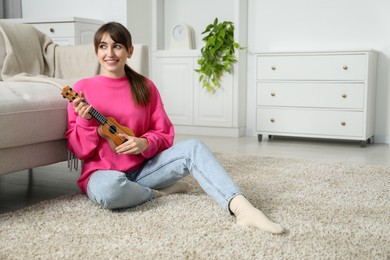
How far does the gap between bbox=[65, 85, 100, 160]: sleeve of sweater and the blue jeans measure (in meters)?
0.09

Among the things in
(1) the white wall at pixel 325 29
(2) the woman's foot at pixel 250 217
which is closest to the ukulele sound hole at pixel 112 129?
(2) the woman's foot at pixel 250 217

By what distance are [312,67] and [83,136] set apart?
2.32 m

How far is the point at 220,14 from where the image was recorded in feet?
14.6

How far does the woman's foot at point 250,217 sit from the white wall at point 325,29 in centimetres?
259

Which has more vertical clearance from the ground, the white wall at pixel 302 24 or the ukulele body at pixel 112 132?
the white wall at pixel 302 24

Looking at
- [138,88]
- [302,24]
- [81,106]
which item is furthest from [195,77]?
[81,106]

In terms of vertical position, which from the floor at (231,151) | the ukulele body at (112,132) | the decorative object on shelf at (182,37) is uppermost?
the decorative object on shelf at (182,37)

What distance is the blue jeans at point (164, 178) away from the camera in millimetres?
1687

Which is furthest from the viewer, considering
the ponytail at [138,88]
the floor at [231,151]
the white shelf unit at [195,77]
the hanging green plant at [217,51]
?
the white shelf unit at [195,77]

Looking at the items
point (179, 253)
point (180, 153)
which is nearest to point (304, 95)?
point (180, 153)

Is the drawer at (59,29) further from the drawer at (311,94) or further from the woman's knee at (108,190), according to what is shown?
the woman's knee at (108,190)

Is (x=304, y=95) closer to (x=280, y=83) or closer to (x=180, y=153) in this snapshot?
(x=280, y=83)

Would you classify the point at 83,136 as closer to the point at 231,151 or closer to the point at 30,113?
the point at 30,113

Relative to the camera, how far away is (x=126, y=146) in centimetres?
176
